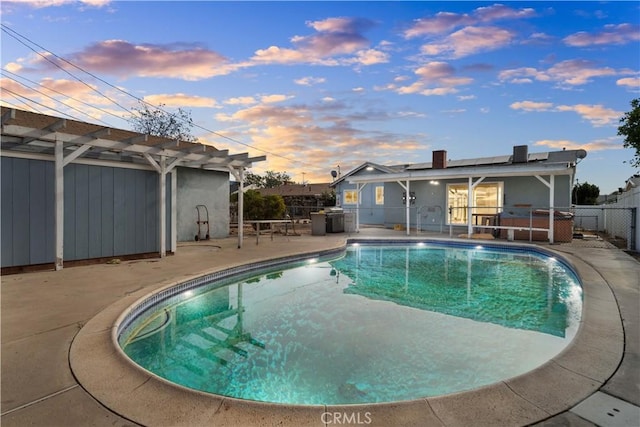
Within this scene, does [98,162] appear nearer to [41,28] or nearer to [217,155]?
[217,155]

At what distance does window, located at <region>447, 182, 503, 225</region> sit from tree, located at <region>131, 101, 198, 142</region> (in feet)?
66.9

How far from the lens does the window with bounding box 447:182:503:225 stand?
1368 cm

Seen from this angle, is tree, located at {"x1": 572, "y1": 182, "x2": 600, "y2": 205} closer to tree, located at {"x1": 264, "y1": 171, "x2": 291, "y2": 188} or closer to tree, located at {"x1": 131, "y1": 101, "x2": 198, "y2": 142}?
tree, located at {"x1": 264, "y1": 171, "x2": 291, "y2": 188}

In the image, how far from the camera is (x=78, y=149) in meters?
6.32

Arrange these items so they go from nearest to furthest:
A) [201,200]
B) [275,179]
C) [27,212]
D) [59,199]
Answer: [27,212] → [59,199] → [201,200] → [275,179]

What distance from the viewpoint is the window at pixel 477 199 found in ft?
44.9

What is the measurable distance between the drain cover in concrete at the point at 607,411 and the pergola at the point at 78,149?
7.38 meters

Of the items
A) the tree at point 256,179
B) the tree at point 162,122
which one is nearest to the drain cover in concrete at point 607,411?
the tree at point 162,122

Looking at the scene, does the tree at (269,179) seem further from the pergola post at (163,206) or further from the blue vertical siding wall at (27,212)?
the blue vertical siding wall at (27,212)

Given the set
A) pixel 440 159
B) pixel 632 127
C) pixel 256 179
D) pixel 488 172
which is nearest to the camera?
pixel 488 172

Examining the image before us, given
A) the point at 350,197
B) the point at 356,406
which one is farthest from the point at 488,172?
the point at 356,406

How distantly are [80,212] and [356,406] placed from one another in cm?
692

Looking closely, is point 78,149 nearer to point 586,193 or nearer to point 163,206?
point 163,206

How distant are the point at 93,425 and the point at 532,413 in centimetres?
249
